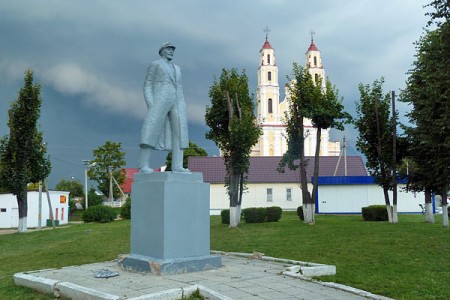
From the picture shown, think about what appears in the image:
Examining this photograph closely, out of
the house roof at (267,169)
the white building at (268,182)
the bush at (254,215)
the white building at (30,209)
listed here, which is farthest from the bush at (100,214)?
the bush at (254,215)

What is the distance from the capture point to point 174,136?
895 cm

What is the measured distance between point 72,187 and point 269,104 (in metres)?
37.6

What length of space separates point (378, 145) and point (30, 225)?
87.7 ft

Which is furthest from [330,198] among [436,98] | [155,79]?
[155,79]

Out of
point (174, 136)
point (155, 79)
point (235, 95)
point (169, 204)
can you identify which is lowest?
point (169, 204)

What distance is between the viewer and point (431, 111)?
56.2 feet

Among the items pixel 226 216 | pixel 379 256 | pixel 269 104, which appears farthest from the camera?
pixel 269 104

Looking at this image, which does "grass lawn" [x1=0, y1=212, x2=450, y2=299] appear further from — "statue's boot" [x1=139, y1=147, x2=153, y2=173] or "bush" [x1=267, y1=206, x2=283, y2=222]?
"bush" [x1=267, y1=206, x2=283, y2=222]

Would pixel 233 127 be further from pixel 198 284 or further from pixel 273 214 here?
pixel 198 284

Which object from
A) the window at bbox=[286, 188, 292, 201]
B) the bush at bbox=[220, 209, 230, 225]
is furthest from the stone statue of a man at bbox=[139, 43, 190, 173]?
the window at bbox=[286, 188, 292, 201]

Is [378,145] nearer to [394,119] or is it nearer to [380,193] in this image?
[394,119]

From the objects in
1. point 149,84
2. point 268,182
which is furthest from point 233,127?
point 268,182

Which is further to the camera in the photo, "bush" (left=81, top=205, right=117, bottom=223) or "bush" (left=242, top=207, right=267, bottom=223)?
"bush" (left=81, top=205, right=117, bottom=223)

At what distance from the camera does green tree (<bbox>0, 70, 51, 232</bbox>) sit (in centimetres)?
2478
